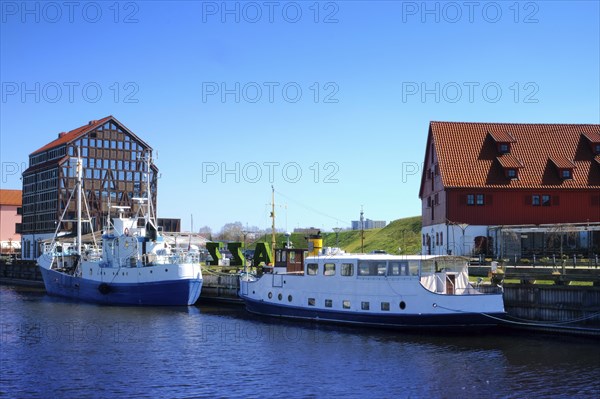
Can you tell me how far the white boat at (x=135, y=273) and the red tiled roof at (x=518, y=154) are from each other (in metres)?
24.5

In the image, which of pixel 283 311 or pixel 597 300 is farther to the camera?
pixel 283 311

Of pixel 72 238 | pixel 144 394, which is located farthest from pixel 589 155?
pixel 72 238

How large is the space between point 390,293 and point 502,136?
2900 cm

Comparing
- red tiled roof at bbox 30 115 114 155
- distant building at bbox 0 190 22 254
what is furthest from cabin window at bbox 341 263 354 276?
distant building at bbox 0 190 22 254

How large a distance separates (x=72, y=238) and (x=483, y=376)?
78.6 m

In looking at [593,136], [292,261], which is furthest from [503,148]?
[292,261]

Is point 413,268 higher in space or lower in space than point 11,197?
lower

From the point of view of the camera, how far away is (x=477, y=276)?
158 ft

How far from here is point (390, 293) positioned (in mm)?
41844

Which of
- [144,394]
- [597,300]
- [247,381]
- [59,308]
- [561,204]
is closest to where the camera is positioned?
[144,394]

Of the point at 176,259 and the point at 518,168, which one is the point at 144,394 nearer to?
the point at 176,259

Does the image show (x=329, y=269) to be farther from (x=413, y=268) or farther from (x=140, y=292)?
(x=140, y=292)

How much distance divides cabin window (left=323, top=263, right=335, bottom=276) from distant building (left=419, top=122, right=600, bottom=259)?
59.3ft

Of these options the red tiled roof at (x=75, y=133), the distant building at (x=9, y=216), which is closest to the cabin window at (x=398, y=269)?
the red tiled roof at (x=75, y=133)
